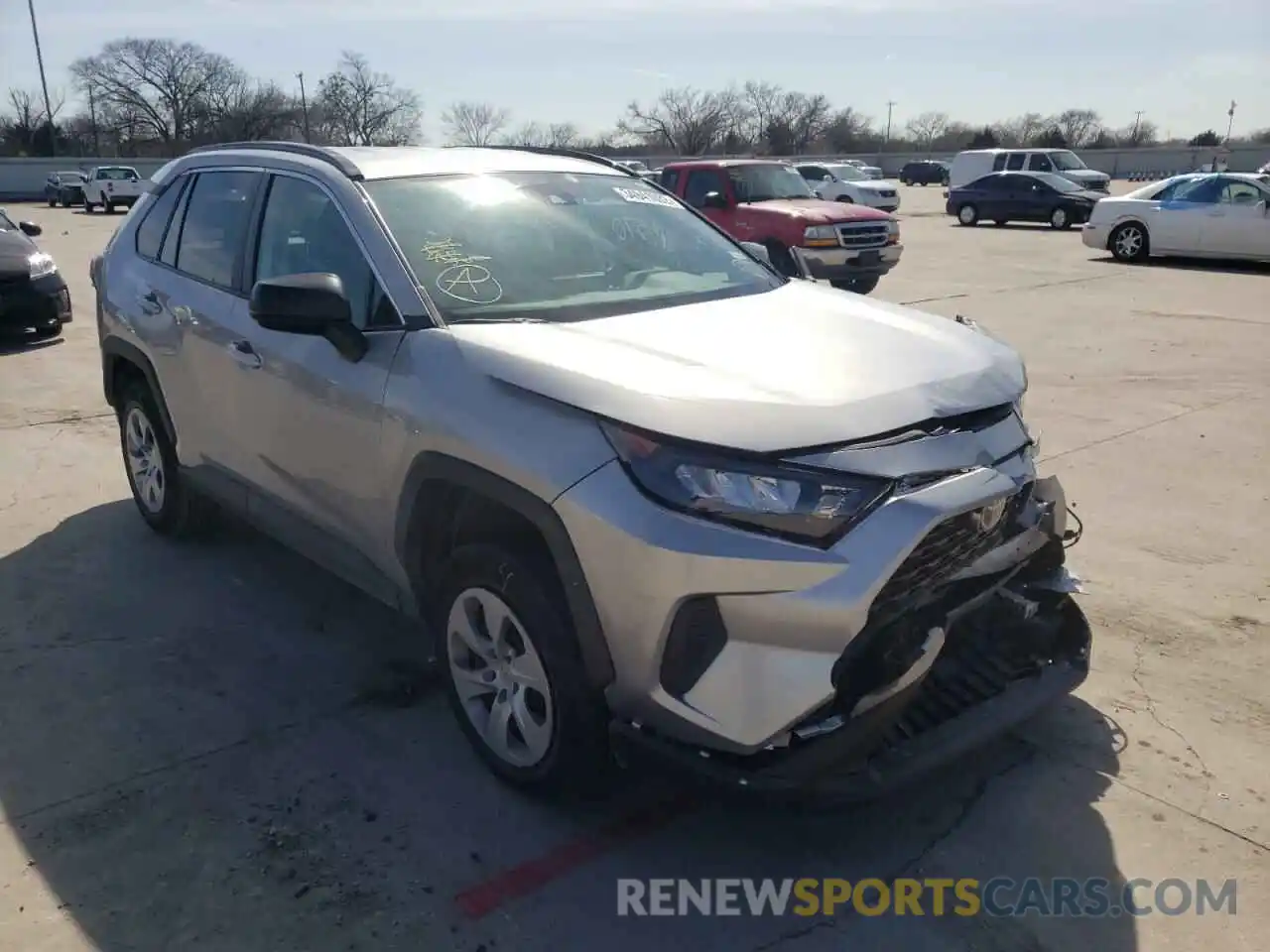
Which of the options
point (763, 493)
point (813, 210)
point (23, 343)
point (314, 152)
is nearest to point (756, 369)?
point (763, 493)

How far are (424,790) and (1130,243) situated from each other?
18007 mm

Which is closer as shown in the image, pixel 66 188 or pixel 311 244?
pixel 311 244

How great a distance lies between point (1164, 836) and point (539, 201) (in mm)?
2931

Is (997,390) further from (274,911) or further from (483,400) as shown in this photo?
(274,911)

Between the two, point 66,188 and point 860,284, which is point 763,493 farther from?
point 66,188

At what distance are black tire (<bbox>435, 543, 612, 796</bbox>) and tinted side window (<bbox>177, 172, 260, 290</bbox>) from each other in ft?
6.66

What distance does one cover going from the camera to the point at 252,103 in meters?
83.9

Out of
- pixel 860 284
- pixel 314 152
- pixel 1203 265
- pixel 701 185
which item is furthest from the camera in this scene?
pixel 1203 265

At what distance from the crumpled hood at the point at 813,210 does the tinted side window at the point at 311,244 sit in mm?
9937

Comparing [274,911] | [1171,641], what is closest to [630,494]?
[274,911]

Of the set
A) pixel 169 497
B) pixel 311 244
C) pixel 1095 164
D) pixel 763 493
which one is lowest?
pixel 169 497

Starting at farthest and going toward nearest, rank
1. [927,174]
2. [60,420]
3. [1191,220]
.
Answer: [927,174] < [1191,220] < [60,420]

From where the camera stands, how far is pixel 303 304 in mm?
3150

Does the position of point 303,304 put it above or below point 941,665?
above
